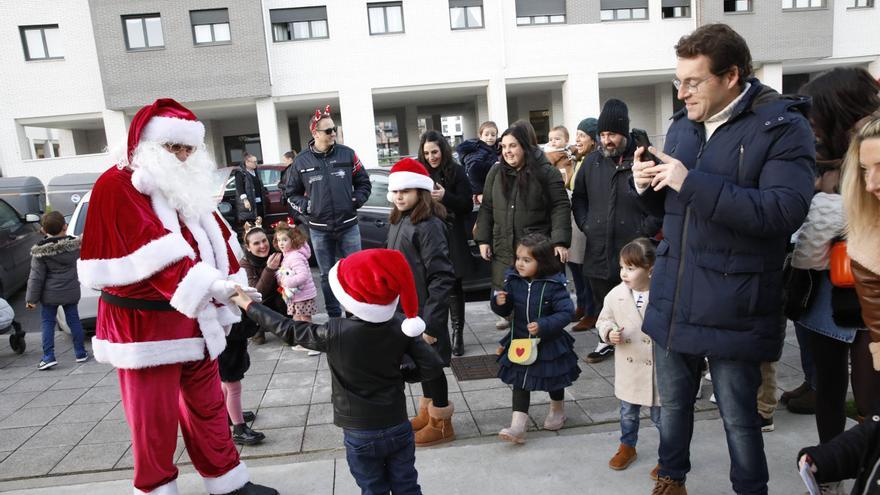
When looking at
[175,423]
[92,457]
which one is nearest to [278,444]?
[175,423]

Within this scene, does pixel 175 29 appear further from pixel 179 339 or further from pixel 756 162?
pixel 756 162

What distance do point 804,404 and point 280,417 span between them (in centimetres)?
348

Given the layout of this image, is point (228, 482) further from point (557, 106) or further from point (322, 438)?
point (557, 106)

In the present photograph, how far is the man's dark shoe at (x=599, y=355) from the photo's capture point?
4.79 meters

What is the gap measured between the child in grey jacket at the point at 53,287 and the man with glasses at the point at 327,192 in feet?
7.44

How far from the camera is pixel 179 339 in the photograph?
8.96ft

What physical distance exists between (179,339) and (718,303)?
2.41 m

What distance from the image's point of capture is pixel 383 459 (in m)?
2.53

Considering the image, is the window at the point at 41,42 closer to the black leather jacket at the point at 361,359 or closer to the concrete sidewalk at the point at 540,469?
the concrete sidewalk at the point at 540,469

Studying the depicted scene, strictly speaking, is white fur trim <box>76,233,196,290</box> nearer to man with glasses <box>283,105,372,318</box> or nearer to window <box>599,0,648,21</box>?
man with glasses <box>283,105,372,318</box>

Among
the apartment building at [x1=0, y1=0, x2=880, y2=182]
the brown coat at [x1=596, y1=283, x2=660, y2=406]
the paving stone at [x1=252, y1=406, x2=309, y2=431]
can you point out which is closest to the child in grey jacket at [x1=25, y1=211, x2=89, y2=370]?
the paving stone at [x1=252, y1=406, x2=309, y2=431]

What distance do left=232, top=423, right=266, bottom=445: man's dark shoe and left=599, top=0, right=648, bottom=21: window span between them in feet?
64.4

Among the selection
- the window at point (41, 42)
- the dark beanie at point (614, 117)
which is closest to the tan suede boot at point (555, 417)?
the dark beanie at point (614, 117)

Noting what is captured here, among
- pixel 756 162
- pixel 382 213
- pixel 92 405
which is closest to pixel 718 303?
pixel 756 162
